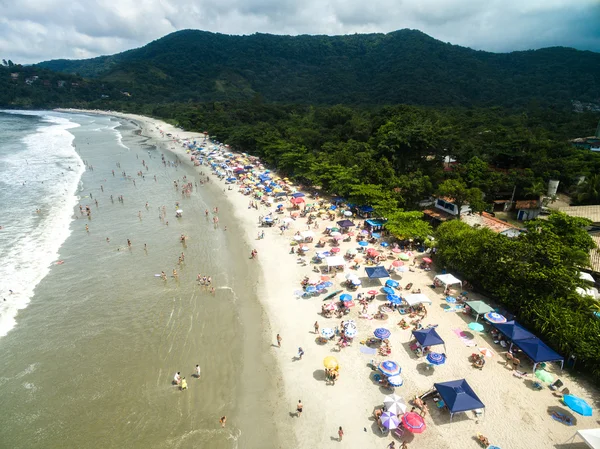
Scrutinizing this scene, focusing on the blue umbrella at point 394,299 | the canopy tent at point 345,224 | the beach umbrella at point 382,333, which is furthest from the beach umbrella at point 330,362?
the canopy tent at point 345,224

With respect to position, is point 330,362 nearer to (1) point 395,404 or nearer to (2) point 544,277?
(1) point 395,404

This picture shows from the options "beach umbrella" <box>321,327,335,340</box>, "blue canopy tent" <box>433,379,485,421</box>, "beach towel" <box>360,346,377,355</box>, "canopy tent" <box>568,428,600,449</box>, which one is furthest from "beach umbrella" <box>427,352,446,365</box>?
"canopy tent" <box>568,428,600,449</box>

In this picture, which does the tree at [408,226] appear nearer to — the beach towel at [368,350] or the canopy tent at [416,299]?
the canopy tent at [416,299]

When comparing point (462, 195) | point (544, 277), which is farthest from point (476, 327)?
point (462, 195)

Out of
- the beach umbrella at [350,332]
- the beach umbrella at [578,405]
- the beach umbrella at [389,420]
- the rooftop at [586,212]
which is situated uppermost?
the rooftop at [586,212]

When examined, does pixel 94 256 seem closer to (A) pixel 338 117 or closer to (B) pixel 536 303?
(B) pixel 536 303
